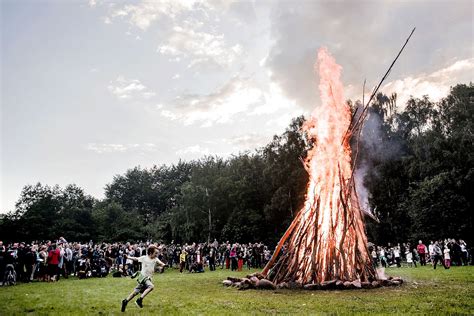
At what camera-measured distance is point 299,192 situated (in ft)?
155

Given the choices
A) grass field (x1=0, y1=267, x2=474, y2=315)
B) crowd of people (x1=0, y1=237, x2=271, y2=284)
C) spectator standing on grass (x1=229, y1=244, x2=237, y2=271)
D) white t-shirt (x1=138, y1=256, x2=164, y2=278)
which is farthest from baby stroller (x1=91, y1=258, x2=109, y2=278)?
white t-shirt (x1=138, y1=256, x2=164, y2=278)

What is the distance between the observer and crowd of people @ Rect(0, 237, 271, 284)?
→ 20688mm

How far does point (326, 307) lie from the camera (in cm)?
1022

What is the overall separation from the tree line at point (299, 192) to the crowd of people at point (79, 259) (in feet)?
43.3

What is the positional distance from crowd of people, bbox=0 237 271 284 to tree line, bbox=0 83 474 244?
43.3 ft

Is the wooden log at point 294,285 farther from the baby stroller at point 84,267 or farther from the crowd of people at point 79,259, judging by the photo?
the baby stroller at point 84,267

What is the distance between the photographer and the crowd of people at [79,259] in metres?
20.7

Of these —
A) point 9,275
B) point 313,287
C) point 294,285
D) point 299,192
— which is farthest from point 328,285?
point 299,192

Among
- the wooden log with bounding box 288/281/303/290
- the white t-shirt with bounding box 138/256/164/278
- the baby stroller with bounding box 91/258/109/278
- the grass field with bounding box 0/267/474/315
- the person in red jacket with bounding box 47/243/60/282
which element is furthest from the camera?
the baby stroller with bounding box 91/258/109/278

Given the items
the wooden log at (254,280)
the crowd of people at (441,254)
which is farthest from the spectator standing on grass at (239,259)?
the wooden log at (254,280)

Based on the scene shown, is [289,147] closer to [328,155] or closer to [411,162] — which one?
[411,162]

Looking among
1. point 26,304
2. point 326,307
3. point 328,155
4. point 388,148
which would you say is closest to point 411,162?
point 388,148

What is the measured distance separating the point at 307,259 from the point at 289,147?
109 feet

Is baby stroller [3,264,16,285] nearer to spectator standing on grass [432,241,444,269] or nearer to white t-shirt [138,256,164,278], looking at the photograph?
white t-shirt [138,256,164,278]
